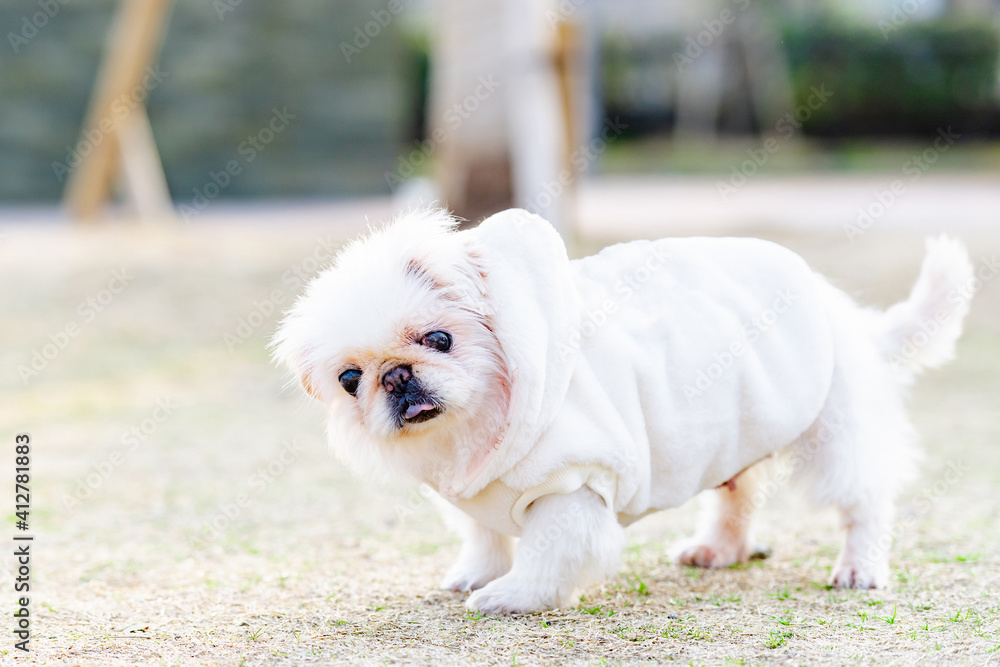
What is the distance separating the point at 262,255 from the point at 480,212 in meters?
2.79

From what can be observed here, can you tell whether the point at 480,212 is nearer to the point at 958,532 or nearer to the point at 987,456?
the point at 987,456

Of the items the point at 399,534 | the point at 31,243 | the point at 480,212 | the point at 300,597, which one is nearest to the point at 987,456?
the point at 399,534

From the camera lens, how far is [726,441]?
11.2 feet

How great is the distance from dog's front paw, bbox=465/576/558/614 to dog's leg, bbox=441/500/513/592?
0.32 meters

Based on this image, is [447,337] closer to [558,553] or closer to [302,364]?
[302,364]

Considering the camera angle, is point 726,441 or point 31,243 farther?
point 31,243

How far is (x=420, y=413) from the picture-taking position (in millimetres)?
3049

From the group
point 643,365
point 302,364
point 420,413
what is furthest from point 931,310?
point 302,364

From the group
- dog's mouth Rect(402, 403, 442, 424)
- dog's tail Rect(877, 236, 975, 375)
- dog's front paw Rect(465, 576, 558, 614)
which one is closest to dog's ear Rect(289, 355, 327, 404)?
dog's mouth Rect(402, 403, 442, 424)

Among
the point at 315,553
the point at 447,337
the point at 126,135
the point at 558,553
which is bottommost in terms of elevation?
the point at 558,553

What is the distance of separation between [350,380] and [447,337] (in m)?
0.30

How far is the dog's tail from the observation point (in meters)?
3.89

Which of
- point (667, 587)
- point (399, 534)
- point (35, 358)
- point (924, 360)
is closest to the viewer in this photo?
point (667, 587)

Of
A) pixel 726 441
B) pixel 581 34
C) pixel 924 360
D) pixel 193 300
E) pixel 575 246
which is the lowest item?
pixel 726 441
